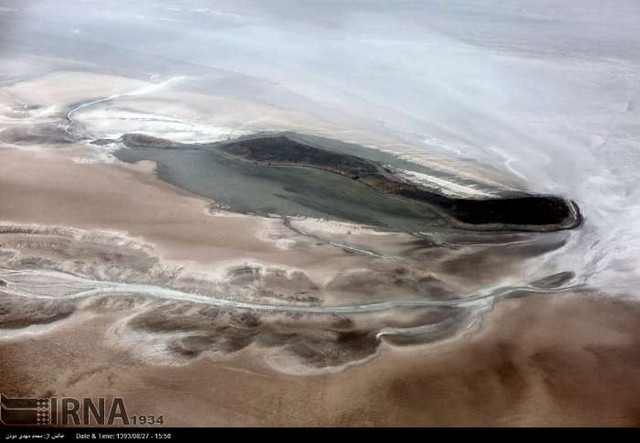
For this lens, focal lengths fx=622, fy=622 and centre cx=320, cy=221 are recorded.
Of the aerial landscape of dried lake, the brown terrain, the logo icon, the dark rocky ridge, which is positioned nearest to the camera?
the logo icon

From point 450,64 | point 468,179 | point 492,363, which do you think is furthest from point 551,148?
point 492,363

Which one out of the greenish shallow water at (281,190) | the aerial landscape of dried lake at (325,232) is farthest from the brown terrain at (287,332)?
the greenish shallow water at (281,190)

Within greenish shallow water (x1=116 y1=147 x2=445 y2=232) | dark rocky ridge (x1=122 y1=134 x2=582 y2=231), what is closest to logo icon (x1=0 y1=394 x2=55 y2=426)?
greenish shallow water (x1=116 y1=147 x2=445 y2=232)

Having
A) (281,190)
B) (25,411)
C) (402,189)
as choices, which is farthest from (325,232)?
(25,411)

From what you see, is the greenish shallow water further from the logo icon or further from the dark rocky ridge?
the logo icon

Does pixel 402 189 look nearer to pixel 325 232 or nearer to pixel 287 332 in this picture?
pixel 325 232

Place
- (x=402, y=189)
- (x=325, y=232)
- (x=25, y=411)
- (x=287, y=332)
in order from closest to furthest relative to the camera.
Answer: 1. (x=25, y=411)
2. (x=287, y=332)
3. (x=325, y=232)
4. (x=402, y=189)

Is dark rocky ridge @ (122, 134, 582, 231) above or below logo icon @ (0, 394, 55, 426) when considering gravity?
above
